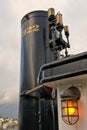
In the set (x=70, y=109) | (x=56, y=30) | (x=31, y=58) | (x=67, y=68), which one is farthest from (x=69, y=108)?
(x=31, y=58)

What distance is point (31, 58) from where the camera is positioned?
518 centimetres

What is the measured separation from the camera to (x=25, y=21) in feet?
18.6

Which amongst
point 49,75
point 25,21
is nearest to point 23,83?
point 25,21

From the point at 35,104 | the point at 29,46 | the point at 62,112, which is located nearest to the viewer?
the point at 62,112

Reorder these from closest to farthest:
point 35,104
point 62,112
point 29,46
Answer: point 62,112 < point 35,104 < point 29,46

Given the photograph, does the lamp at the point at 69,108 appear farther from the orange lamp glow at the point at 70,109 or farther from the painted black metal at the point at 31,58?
the painted black metal at the point at 31,58

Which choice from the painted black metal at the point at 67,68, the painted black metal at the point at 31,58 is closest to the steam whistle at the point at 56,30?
the painted black metal at the point at 31,58

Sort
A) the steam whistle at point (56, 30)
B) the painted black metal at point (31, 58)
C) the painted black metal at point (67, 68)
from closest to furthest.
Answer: the painted black metal at point (67, 68)
the steam whistle at point (56, 30)
the painted black metal at point (31, 58)

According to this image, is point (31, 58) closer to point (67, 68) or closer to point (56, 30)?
point (56, 30)

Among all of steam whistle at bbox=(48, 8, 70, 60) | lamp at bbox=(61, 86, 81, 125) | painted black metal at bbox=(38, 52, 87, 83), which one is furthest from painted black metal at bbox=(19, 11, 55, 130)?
lamp at bbox=(61, 86, 81, 125)

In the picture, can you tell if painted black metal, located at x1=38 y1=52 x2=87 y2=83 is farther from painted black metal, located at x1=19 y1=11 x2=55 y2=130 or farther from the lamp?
painted black metal, located at x1=19 y1=11 x2=55 y2=130

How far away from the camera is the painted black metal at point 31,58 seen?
4859mm

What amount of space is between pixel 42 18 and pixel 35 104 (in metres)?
1.96

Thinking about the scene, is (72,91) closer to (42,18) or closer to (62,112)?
(62,112)
